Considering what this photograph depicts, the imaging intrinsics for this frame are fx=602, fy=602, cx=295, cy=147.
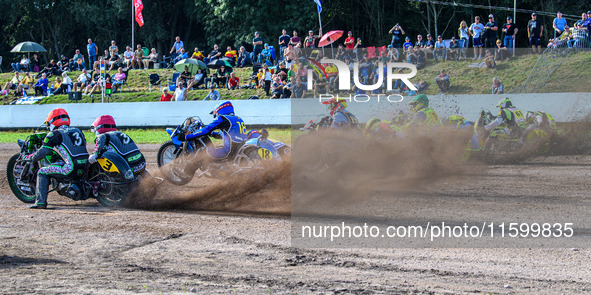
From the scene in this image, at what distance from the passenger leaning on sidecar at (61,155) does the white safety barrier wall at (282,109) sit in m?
6.98

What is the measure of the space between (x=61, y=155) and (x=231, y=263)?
14.3ft

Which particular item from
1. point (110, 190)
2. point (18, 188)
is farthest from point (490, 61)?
point (18, 188)

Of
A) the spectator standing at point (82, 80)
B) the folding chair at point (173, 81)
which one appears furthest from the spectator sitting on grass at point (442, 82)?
the spectator standing at point (82, 80)

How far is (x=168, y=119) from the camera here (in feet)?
69.7

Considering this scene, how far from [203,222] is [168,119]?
14053 mm

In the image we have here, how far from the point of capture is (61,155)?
891cm

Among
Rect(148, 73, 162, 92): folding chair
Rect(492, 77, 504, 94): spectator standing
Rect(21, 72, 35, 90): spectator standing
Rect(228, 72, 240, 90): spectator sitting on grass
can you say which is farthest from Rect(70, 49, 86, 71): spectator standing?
Rect(492, 77, 504, 94): spectator standing

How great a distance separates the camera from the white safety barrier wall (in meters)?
15.7

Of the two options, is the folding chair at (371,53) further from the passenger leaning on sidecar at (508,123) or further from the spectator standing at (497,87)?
the passenger leaning on sidecar at (508,123)

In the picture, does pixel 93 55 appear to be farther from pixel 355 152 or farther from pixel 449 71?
pixel 355 152

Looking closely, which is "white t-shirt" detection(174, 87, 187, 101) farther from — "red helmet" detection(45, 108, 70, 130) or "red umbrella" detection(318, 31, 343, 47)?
"red helmet" detection(45, 108, 70, 130)

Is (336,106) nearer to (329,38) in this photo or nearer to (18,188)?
(18,188)

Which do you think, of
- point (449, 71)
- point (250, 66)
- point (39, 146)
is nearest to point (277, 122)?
point (449, 71)

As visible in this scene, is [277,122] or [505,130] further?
[277,122]
